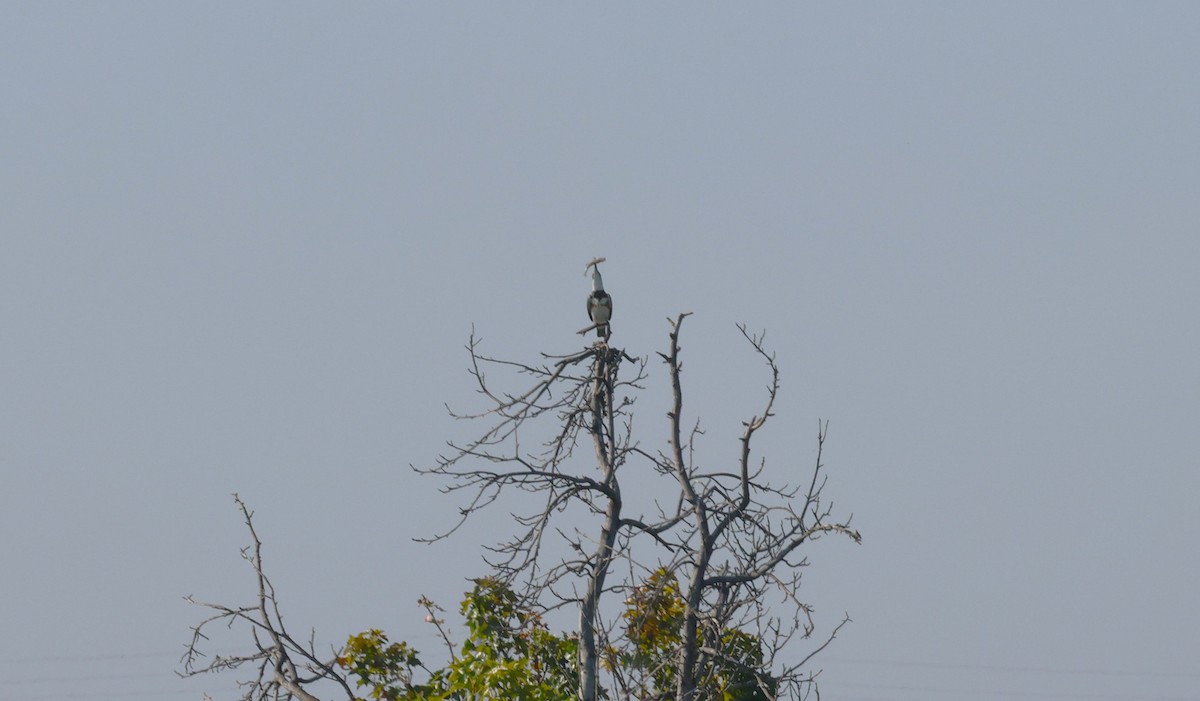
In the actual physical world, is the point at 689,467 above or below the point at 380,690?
above

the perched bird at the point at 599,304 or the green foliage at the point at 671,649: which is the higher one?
the perched bird at the point at 599,304

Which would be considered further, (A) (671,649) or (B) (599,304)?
(B) (599,304)

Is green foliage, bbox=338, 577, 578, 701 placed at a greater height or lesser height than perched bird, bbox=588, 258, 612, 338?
lesser

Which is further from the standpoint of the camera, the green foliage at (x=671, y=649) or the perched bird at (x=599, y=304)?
the perched bird at (x=599, y=304)

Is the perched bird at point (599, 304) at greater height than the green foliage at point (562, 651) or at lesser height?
greater

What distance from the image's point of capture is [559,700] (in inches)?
392

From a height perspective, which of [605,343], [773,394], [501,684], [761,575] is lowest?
[501,684]

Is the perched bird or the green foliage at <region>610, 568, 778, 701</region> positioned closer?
the green foliage at <region>610, 568, 778, 701</region>

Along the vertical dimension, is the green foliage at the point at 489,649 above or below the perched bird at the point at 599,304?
below

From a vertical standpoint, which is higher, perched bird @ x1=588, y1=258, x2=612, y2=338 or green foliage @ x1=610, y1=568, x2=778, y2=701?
perched bird @ x1=588, y1=258, x2=612, y2=338

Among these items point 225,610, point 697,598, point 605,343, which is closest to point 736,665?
point 697,598

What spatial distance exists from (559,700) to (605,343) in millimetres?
2378

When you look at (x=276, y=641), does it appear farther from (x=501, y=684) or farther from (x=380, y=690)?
(x=501, y=684)

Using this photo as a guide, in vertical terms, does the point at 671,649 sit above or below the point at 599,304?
below
